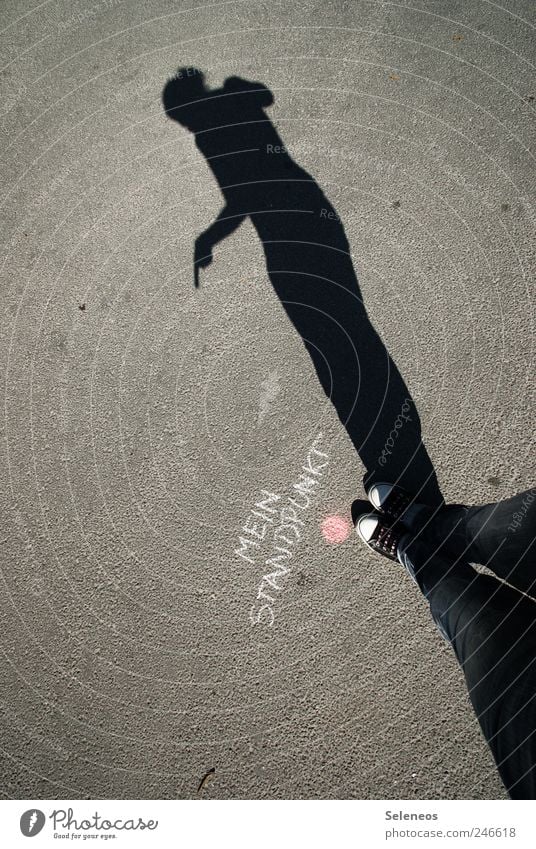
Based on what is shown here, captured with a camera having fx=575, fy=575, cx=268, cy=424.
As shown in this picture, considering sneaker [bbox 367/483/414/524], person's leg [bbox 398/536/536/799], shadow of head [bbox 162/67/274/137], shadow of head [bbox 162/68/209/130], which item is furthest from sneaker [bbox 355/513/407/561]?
shadow of head [bbox 162/68/209/130]

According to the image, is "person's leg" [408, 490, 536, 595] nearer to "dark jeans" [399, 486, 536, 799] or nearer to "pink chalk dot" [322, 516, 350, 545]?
"dark jeans" [399, 486, 536, 799]

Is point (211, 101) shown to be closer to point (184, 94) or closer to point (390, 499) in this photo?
point (184, 94)

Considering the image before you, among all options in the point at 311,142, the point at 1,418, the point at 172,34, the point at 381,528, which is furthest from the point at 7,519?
the point at 172,34

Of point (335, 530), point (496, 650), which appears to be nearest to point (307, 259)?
point (335, 530)

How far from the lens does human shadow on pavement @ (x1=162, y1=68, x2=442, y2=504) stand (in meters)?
4.22

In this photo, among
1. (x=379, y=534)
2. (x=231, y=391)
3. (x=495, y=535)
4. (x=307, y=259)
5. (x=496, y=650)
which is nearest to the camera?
(x=496, y=650)

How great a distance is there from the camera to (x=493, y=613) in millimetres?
3355

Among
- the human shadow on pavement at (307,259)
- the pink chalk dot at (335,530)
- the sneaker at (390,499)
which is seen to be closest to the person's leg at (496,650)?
the sneaker at (390,499)

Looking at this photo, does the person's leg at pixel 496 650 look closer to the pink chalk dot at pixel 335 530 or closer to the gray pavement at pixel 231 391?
the gray pavement at pixel 231 391

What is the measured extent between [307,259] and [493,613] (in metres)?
2.81

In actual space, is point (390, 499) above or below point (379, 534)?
above

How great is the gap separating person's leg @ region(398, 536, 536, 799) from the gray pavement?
0.41m

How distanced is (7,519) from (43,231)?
229cm

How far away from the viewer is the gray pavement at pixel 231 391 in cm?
398
